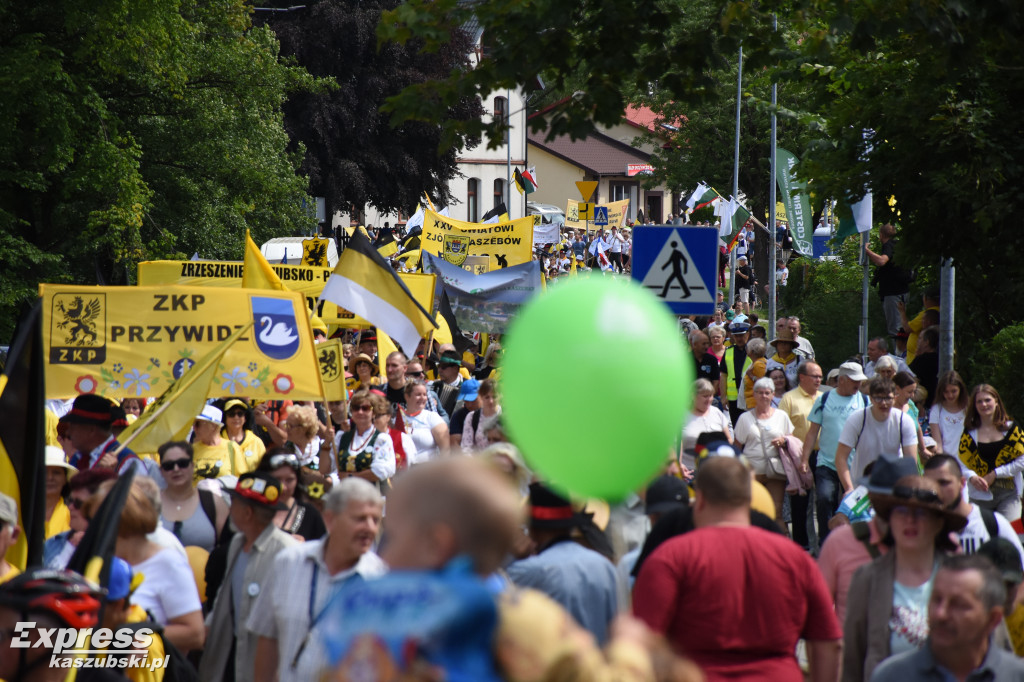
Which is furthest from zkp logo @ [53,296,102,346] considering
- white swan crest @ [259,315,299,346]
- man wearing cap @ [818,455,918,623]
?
man wearing cap @ [818,455,918,623]

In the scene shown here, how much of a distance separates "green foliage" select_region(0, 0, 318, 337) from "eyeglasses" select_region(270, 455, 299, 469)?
13.5 m

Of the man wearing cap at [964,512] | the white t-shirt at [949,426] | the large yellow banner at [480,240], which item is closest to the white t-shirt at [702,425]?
the white t-shirt at [949,426]

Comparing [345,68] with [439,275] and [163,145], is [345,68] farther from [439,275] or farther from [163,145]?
[439,275]

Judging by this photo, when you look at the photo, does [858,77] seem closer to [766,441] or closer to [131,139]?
[766,441]

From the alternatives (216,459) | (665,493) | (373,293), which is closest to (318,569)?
(665,493)

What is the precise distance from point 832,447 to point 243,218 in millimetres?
16361

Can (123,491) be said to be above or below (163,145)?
below

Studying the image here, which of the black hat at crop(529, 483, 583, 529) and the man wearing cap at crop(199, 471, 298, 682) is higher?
the black hat at crop(529, 483, 583, 529)

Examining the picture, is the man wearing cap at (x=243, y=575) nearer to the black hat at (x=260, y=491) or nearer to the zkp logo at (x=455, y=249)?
the black hat at (x=260, y=491)

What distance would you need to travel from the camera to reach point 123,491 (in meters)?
4.33

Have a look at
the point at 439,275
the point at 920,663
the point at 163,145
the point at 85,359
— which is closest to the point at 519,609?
the point at 920,663

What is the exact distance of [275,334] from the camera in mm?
9359

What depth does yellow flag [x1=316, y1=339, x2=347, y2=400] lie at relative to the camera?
1095 cm

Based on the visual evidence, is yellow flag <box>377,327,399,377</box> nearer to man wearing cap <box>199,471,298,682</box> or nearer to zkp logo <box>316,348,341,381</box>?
zkp logo <box>316,348,341,381</box>
